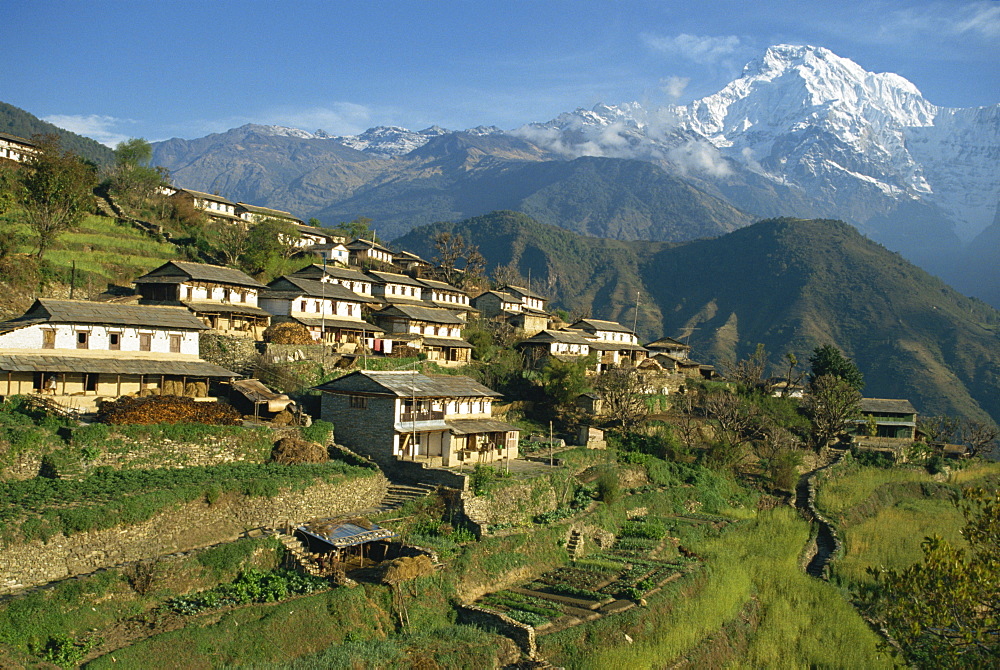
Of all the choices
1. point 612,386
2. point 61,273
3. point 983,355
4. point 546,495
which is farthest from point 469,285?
point 983,355

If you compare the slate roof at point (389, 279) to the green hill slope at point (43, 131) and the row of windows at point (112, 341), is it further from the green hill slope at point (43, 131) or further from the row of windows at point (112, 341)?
the green hill slope at point (43, 131)

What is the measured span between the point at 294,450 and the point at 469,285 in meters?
60.1

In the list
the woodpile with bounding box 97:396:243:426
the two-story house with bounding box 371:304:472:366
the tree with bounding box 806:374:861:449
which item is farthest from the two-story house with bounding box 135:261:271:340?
the tree with bounding box 806:374:861:449

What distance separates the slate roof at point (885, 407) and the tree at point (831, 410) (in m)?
9.44

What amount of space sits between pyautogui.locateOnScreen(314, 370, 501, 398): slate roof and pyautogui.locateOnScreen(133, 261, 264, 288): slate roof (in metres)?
15.2

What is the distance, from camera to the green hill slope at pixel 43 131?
148375 mm

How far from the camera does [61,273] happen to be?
4819 cm

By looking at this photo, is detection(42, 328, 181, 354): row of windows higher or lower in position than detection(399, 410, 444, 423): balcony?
higher

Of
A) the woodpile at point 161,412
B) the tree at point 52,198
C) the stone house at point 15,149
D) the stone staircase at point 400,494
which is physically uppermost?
the stone house at point 15,149

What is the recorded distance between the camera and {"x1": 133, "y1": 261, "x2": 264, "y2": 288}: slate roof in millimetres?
46594

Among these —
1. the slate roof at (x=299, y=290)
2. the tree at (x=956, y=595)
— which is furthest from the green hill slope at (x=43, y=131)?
the tree at (x=956, y=595)

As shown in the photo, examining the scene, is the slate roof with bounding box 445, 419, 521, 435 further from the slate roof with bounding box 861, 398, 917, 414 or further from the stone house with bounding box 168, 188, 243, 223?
the stone house with bounding box 168, 188, 243, 223

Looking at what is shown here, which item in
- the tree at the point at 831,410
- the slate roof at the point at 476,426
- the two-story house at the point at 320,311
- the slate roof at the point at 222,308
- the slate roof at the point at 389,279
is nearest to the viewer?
the slate roof at the point at 476,426

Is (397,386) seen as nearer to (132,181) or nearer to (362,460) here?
(362,460)
